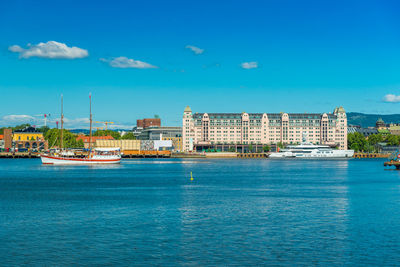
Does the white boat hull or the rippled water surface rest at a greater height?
the white boat hull

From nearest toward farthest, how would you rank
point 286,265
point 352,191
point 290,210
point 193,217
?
point 286,265, point 193,217, point 290,210, point 352,191

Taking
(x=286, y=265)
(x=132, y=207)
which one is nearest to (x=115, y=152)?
(x=132, y=207)

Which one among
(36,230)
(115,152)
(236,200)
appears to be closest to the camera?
(36,230)

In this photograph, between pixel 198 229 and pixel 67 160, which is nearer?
pixel 198 229

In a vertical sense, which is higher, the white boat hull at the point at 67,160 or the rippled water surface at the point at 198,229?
the white boat hull at the point at 67,160

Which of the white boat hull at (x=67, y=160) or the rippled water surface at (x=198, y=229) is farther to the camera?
the white boat hull at (x=67, y=160)

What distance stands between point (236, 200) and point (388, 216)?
18211mm

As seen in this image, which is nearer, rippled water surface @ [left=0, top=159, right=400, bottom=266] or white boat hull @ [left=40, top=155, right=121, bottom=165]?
rippled water surface @ [left=0, top=159, right=400, bottom=266]

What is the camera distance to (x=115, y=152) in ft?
Result: 602

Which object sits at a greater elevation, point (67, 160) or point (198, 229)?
point (67, 160)

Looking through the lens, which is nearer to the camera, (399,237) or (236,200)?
(399,237)

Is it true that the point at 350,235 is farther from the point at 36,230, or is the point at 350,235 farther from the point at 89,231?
the point at 36,230

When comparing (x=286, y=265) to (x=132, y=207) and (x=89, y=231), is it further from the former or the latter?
(x=132, y=207)

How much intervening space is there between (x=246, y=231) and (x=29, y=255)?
15.8 metres
